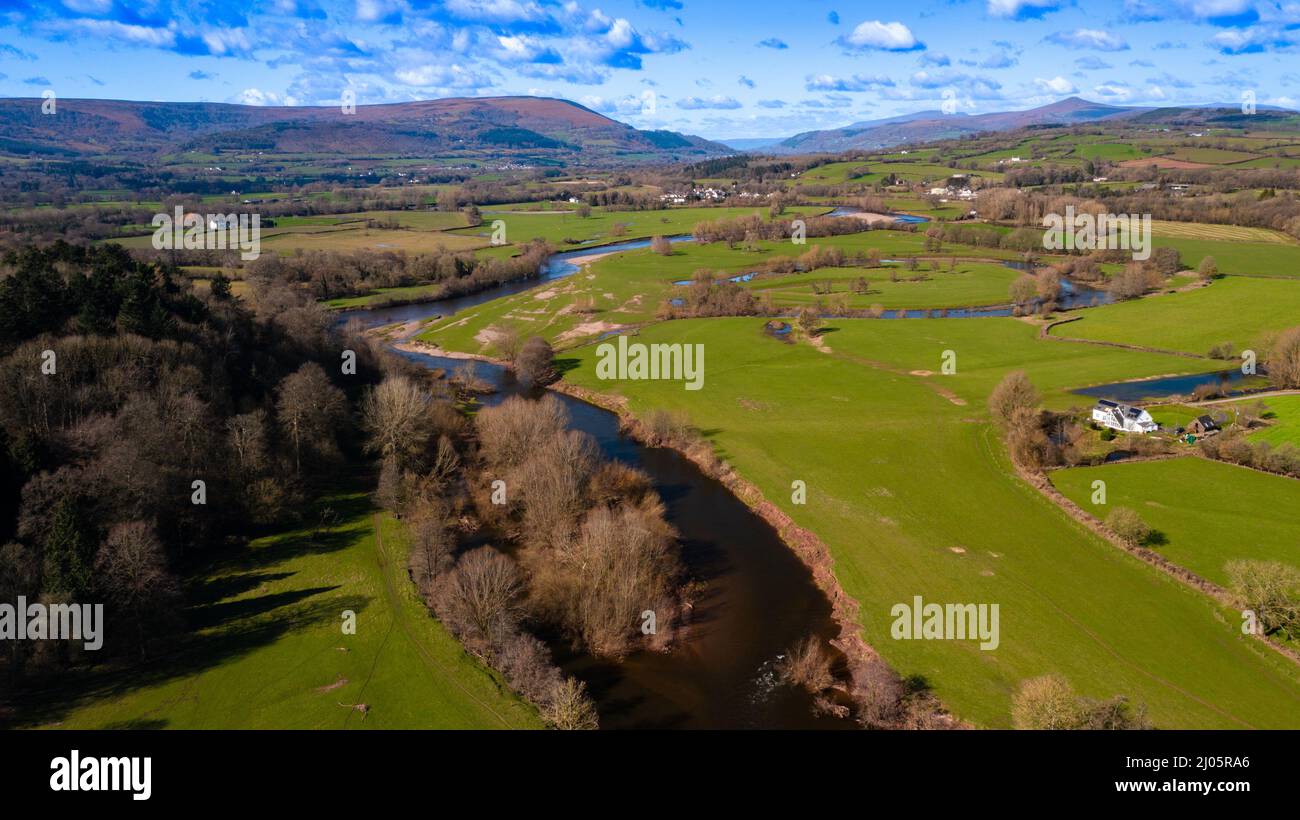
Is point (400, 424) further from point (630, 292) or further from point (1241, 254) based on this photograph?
point (1241, 254)

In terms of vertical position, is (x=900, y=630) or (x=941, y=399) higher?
(x=941, y=399)

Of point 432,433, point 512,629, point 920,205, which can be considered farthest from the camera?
point 920,205

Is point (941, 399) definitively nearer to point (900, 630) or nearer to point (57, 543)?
point (900, 630)

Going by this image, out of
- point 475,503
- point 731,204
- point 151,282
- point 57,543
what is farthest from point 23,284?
point 731,204
